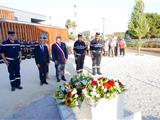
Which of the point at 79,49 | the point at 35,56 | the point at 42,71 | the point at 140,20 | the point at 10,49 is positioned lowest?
the point at 42,71

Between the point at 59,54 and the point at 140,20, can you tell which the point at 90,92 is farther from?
the point at 140,20

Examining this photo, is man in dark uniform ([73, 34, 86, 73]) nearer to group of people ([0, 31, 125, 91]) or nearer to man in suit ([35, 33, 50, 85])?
group of people ([0, 31, 125, 91])

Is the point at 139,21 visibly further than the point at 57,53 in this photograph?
Yes

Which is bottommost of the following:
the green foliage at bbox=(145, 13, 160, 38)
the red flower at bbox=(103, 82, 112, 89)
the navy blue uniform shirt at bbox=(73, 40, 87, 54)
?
the red flower at bbox=(103, 82, 112, 89)

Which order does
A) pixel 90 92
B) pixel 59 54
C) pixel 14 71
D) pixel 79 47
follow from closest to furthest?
1. pixel 90 92
2. pixel 14 71
3. pixel 59 54
4. pixel 79 47

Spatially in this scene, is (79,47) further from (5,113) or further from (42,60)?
(5,113)

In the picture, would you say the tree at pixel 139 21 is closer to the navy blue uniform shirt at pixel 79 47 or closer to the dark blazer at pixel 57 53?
the navy blue uniform shirt at pixel 79 47

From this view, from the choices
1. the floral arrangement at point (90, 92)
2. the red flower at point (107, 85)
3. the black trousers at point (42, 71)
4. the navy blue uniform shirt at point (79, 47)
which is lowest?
the black trousers at point (42, 71)

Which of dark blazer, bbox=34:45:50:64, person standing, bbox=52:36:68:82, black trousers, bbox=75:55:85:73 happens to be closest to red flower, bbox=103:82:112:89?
dark blazer, bbox=34:45:50:64

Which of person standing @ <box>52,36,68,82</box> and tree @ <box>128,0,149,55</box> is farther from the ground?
tree @ <box>128,0,149,55</box>

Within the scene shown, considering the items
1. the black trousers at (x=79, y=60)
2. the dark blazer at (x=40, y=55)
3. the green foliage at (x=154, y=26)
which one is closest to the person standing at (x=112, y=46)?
the black trousers at (x=79, y=60)

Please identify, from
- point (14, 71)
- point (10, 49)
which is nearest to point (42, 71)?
point (14, 71)

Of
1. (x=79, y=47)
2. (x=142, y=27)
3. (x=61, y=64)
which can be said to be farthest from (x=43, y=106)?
(x=142, y=27)

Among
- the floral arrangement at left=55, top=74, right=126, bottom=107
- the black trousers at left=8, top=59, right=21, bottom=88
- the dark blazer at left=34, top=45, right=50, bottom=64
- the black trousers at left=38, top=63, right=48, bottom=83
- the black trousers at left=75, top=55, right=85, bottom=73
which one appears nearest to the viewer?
the floral arrangement at left=55, top=74, right=126, bottom=107
